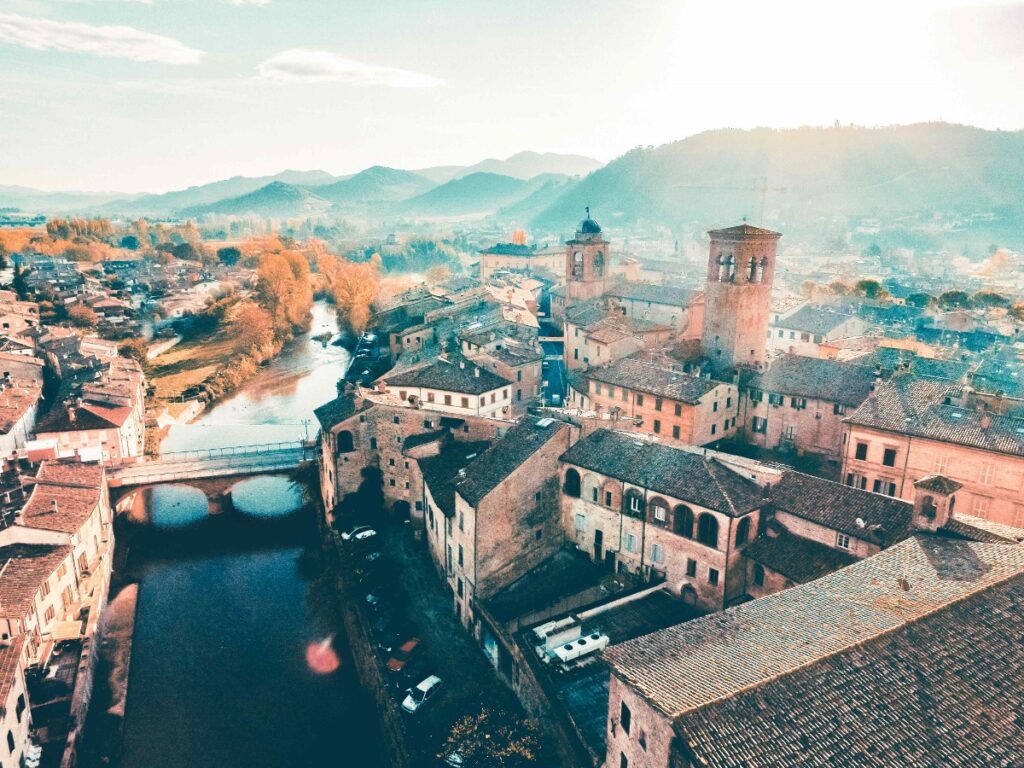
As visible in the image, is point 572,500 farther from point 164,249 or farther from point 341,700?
point 164,249

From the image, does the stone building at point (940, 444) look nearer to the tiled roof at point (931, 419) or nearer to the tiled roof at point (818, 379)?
the tiled roof at point (931, 419)

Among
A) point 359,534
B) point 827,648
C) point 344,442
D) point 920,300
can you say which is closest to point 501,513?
point 359,534

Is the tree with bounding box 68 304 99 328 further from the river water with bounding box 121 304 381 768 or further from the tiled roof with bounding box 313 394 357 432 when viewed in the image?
the tiled roof with bounding box 313 394 357 432

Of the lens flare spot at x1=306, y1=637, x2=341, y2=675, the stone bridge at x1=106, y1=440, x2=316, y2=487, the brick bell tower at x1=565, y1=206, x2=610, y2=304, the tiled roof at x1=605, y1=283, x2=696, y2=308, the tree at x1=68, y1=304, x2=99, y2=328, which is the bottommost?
the lens flare spot at x1=306, y1=637, x2=341, y2=675

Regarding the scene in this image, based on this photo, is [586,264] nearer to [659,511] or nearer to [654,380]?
[654,380]

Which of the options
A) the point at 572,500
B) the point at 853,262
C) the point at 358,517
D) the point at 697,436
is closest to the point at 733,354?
the point at 697,436

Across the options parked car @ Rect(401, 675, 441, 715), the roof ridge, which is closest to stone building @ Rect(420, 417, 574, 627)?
parked car @ Rect(401, 675, 441, 715)
